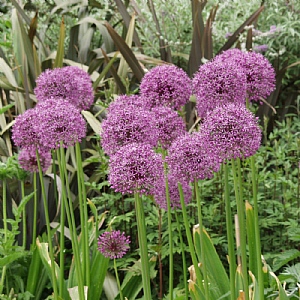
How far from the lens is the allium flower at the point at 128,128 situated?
1.70m

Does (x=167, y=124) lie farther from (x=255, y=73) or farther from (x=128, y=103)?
(x=255, y=73)

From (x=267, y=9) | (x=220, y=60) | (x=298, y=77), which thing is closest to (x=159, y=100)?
(x=220, y=60)

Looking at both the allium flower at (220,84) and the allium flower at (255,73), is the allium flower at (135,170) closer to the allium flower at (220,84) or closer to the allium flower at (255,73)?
the allium flower at (220,84)

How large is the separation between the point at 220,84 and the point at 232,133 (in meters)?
0.24

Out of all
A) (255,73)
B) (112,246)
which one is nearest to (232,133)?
(255,73)

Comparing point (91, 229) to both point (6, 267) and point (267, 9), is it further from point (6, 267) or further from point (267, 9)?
point (267, 9)

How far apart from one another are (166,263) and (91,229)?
1.67 ft

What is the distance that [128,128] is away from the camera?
1.70 meters

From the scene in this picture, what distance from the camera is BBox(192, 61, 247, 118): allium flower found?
1.65 meters

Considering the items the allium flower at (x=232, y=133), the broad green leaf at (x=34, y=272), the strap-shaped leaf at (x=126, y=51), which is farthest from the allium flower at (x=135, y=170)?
the strap-shaped leaf at (x=126, y=51)

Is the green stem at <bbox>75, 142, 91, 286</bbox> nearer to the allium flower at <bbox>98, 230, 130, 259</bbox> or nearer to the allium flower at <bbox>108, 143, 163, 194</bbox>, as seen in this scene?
the allium flower at <bbox>98, 230, 130, 259</bbox>

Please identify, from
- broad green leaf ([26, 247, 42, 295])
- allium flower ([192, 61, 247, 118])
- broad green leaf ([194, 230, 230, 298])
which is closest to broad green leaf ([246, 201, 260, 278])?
broad green leaf ([194, 230, 230, 298])

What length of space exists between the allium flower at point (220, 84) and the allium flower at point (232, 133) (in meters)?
0.16

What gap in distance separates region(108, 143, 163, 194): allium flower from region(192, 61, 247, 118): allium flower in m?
0.25
